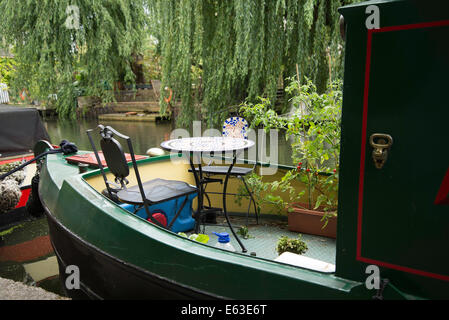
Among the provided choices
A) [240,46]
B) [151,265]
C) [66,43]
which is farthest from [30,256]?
[66,43]

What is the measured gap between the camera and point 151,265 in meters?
2.02

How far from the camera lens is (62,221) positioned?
2799 mm

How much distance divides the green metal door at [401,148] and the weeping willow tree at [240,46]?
4.31m

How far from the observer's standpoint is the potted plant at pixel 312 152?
8.84ft

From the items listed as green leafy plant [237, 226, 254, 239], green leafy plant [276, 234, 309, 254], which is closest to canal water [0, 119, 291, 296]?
green leafy plant [237, 226, 254, 239]

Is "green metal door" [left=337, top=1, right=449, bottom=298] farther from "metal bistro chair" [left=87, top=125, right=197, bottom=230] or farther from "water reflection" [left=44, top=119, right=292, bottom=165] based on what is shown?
"water reflection" [left=44, top=119, right=292, bottom=165]

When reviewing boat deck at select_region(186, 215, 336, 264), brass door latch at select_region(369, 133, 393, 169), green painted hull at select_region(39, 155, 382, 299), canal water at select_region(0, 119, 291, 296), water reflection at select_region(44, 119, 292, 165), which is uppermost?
brass door latch at select_region(369, 133, 393, 169)

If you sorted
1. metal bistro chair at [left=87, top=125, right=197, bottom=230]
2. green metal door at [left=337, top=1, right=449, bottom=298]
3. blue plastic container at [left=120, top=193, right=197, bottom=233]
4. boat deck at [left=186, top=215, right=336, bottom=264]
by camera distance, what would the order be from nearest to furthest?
green metal door at [left=337, top=1, right=449, bottom=298] → metal bistro chair at [left=87, top=125, right=197, bottom=230] → boat deck at [left=186, top=215, right=336, bottom=264] → blue plastic container at [left=120, top=193, right=197, bottom=233]

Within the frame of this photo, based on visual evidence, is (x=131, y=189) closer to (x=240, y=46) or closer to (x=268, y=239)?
(x=268, y=239)

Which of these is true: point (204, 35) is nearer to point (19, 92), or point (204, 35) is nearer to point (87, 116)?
point (19, 92)

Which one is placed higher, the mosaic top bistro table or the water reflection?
the mosaic top bistro table

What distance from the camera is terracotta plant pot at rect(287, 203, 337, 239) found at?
3105mm

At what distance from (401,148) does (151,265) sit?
1.37m
